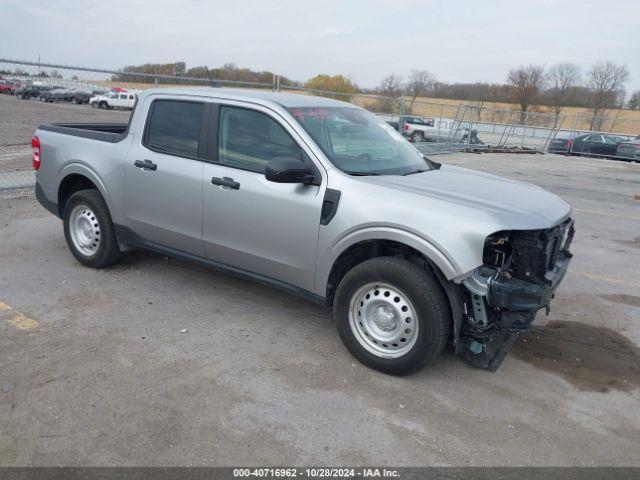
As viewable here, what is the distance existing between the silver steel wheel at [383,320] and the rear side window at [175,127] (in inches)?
75.4

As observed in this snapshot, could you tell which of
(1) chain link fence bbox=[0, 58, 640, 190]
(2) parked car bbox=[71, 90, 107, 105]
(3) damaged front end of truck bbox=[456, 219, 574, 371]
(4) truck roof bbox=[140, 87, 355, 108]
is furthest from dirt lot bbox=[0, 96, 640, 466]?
(2) parked car bbox=[71, 90, 107, 105]

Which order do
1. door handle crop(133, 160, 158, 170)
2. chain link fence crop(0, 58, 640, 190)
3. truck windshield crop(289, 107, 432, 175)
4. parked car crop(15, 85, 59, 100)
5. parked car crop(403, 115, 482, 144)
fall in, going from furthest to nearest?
parked car crop(15, 85, 59, 100)
parked car crop(403, 115, 482, 144)
chain link fence crop(0, 58, 640, 190)
door handle crop(133, 160, 158, 170)
truck windshield crop(289, 107, 432, 175)

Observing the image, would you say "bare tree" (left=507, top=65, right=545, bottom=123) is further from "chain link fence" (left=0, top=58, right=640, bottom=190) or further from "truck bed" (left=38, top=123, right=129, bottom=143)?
"truck bed" (left=38, top=123, right=129, bottom=143)

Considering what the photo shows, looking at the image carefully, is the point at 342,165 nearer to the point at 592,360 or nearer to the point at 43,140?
the point at 592,360

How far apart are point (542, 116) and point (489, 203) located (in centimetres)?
2570

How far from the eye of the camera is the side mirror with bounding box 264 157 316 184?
12.4 feet

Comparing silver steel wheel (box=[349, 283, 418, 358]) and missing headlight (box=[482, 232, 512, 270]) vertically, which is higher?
missing headlight (box=[482, 232, 512, 270])

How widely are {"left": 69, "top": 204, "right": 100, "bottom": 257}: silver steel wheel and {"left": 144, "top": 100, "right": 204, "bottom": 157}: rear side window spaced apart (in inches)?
42.1

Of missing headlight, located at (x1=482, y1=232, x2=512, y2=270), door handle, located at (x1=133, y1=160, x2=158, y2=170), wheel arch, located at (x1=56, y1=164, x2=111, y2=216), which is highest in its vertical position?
door handle, located at (x1=133, y1=160, x2=158, y2=170)

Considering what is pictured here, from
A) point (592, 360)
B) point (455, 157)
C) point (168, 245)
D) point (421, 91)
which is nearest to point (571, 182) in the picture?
point (455, 157)

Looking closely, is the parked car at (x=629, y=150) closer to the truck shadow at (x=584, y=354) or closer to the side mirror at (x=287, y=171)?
the truck shadow at (x=584, y=354)

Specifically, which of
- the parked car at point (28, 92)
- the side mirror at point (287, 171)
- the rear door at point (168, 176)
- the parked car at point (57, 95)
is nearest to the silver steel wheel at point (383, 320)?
the side mirror at point (287, 171)

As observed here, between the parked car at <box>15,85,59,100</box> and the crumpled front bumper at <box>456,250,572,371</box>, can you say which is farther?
the parked car at <box>15,85,59,100</box>

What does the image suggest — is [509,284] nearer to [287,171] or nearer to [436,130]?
[287,171]
